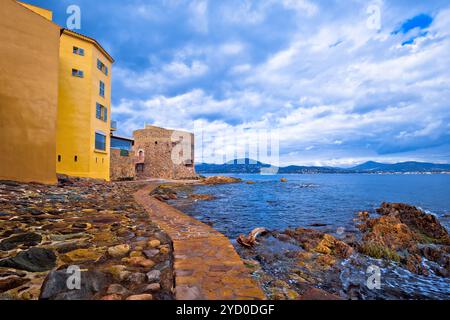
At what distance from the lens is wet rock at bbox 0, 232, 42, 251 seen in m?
3.29

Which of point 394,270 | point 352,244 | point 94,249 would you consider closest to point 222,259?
point 94,249

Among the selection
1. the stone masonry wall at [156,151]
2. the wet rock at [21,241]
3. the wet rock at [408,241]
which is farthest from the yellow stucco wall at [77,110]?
the stone masonry wall at [156,151]

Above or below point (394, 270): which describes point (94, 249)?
above

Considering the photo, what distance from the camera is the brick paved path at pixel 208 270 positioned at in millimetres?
2365

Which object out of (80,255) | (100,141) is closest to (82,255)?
(80,255)

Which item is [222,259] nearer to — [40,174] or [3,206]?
[3,206]

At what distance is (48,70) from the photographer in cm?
1059

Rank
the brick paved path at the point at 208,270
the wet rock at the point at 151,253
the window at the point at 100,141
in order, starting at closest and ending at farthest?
the brick paved path at the point at 208,270 → the wet rock at the point at 151,253 → the window at the point at 100,141

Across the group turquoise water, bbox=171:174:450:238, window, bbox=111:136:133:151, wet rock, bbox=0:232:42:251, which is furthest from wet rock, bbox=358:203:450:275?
window, bbox=111:136:133:151

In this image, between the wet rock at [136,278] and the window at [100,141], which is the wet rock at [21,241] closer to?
the wet rock at [136,278]

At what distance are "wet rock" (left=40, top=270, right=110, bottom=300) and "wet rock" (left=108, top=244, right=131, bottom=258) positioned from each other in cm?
78

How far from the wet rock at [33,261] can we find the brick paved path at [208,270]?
5.74 ft

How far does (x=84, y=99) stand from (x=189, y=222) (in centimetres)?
1632

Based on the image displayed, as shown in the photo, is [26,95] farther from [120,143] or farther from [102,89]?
[120,143]
